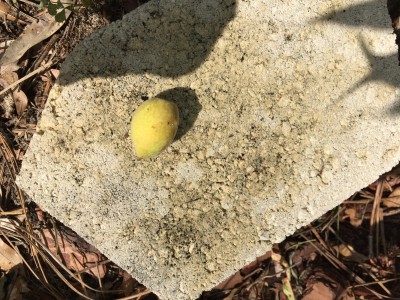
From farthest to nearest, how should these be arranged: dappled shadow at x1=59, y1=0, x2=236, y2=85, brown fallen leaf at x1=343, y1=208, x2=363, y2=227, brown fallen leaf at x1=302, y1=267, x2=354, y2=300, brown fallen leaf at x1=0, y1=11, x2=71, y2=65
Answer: brown fallen leaf at x1=343, y1=208, x2=363, y2=227
brown fallen leaf at x1=302, y1=267, x2=354, y2=300
brown fallen leaf at x1=0, y1=11, x2=71, y2=65
dappled shadow at x1=59, y1=0, x2=236, y2=85

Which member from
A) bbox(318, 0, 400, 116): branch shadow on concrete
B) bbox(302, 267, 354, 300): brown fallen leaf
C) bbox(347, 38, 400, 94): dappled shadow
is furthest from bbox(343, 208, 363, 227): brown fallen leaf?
bbox(347, 38, 400, 94): dappled shadow

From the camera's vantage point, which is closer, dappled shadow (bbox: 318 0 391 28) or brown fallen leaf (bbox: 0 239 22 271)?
dappled shadow (bbox: 318 0 391 28)

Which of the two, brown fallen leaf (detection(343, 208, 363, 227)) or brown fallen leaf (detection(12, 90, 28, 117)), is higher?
brown fallen leaf (detection(12, 90, 28, 117))

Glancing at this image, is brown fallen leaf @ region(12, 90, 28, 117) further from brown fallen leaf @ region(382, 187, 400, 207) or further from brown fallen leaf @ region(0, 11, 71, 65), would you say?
brown fallen leaf @ region(382, 187, 400, 207)

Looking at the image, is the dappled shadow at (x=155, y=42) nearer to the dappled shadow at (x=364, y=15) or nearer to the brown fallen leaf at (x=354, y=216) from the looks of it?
the dappled shadow at (x=364, y=15)

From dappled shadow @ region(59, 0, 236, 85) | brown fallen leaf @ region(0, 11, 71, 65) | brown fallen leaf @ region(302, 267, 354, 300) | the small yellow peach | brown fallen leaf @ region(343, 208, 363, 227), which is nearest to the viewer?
the small yellow peach

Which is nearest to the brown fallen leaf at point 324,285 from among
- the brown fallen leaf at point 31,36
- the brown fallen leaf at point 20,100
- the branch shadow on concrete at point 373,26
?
the branch shadow on concrete at point 373,26

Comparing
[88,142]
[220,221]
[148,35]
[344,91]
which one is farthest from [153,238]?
[344,91]

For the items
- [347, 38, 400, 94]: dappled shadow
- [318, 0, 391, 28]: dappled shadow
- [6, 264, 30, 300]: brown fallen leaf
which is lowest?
[6, 264, 30, 300]: brown fallen leaf
